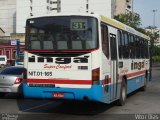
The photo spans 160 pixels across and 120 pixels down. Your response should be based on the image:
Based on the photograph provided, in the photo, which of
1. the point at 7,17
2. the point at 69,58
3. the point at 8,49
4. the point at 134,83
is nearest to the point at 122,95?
the point at 134,83

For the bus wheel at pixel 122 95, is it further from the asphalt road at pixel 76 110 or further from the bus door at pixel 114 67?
the bus door at pixel 114 67

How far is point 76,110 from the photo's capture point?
14.4 metres

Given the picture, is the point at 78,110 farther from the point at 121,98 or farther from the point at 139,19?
the point at 139,19

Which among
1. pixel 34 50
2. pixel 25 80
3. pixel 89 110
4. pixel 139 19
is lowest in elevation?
pixel 89 110

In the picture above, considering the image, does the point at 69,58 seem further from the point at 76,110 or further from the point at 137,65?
the point at 137,65

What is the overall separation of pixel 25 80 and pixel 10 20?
133m

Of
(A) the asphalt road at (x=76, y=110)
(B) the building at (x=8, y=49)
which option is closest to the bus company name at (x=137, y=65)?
(A) the asphalt road at (x=76, y=110)

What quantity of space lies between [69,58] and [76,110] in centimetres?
244

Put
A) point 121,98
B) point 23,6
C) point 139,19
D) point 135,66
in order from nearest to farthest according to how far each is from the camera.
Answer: point 121,98, point 135,66, point 139,19, point 23,6

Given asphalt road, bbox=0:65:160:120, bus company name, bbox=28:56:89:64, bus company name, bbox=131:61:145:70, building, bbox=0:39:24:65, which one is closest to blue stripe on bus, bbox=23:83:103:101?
asphalt road, bbox=0:65:160:120

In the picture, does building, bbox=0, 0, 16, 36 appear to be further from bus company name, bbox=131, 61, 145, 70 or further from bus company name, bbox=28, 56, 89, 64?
bus company name, bbox=28, 56, 89, 64

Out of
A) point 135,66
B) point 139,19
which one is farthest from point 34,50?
point 139,19

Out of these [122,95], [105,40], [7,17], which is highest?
[7,17]

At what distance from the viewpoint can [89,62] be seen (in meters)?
12.4
